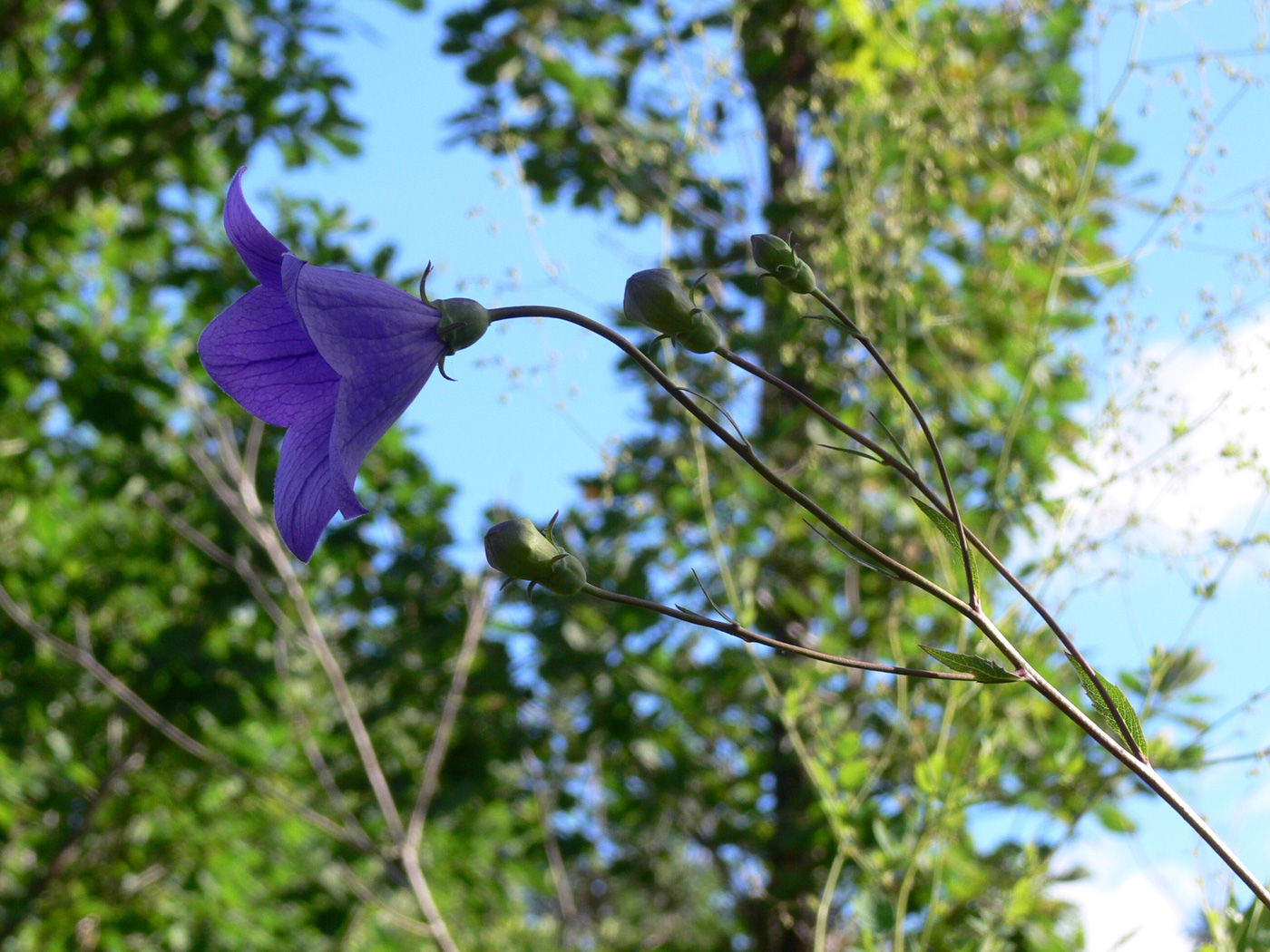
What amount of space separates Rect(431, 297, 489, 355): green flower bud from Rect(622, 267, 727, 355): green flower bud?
0.13m

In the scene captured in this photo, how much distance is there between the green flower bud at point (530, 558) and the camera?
0.72 meters

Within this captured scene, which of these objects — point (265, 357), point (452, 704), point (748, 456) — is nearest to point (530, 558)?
point (748, 456)

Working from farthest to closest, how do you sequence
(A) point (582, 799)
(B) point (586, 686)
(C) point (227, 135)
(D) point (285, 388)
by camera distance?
(C) point (227, 135) < (A) point (582, 799) < (B) point (586, 686) < (D) point (285, 388)

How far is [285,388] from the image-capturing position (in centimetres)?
96

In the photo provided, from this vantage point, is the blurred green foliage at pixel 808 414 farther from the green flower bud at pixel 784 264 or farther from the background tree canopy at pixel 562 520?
the green flower bud at pixel 784 264

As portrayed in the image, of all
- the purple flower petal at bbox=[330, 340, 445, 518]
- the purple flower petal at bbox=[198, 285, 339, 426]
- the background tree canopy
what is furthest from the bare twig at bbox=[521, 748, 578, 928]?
the purple flower petal at bbox=[330, 340, 445, 518]

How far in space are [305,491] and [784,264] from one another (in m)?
0.39

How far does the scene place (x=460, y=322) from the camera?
32.4 inches

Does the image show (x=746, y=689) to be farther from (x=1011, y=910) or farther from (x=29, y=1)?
(x=29, y=1)

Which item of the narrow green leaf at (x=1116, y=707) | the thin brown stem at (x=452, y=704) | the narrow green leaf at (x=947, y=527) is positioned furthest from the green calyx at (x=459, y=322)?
the thin brown stem at (x=452, y=704)

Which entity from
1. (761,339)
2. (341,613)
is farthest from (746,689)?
(341,613)

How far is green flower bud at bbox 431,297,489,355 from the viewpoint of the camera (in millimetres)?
821

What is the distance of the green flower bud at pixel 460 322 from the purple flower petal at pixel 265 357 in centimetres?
17

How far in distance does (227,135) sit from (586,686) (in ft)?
7.30
